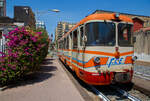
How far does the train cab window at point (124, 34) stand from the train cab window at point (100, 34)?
30 centimetres

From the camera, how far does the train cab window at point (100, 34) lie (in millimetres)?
5266

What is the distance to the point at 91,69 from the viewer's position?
202 inches

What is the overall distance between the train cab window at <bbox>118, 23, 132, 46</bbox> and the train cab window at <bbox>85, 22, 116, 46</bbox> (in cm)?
30

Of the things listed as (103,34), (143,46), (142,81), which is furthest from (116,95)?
(143,46)

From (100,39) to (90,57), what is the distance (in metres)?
0.82

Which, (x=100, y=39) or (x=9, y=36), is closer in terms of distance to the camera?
(x=100, y=39)

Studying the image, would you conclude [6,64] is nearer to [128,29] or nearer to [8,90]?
[8,90]

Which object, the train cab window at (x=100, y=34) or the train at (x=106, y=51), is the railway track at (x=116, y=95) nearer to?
the train at (x=106, y=51)

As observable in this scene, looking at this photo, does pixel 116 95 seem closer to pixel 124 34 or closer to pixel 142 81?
pixel 124 34

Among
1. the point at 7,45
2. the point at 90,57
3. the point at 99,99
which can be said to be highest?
the point at 7,45

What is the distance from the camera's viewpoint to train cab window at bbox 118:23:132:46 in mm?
5504

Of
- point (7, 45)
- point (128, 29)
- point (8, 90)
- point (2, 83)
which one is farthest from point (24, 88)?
point (128, 29)

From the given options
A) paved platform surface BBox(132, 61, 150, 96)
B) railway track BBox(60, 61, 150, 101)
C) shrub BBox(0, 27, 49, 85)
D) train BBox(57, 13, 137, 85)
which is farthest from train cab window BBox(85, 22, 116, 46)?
shrub BBox(0, 27, 49, 85)

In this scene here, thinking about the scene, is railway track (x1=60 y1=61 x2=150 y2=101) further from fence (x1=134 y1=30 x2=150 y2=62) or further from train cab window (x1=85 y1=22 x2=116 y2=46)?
fence (x1=134 y1=30 x2=150 y2=62)
